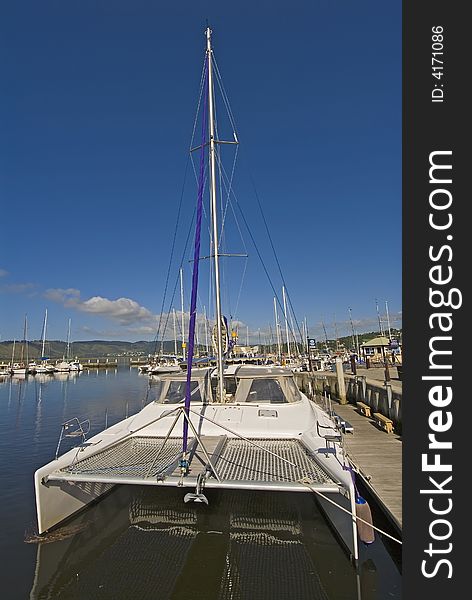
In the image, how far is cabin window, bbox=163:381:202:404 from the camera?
958cm

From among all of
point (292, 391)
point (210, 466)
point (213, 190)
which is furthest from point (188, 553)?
point (213, 190)

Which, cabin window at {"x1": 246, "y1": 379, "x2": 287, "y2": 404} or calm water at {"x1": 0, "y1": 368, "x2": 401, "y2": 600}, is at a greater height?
cabin window at {"x1": 246, "y1": 379, "x2": 287, "y2": 404}

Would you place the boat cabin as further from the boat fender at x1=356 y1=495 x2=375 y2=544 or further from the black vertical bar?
the black vertical bar

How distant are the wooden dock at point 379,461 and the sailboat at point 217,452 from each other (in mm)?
1072

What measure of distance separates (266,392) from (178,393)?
7.22 ft

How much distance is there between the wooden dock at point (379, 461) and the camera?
689cm

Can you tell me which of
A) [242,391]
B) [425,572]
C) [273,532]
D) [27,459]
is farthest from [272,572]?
[27,459]

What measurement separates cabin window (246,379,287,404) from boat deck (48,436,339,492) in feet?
6.30

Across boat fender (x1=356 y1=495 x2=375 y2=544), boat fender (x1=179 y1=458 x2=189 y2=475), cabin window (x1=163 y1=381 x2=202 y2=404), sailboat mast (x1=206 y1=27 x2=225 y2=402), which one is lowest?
boat fender (x1=356 y1=495 x2=375 y2=544)

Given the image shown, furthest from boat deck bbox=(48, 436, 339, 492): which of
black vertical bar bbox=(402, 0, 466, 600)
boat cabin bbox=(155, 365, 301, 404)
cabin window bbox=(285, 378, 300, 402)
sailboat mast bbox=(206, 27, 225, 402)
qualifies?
sailboat mast bbox=(206, 27, 225, 402)

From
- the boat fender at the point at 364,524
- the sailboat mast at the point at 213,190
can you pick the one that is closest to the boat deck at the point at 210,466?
the boat fender at the point at 364,524

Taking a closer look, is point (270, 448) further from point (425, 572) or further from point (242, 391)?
point (425, 572)

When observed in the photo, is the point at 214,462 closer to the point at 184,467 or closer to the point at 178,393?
the point at 184,467

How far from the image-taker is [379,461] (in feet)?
30.1
